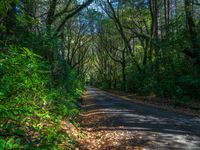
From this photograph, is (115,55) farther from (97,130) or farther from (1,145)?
(1,145)

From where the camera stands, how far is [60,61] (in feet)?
61.4

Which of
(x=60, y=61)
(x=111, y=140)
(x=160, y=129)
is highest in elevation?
(x=60, y=61)

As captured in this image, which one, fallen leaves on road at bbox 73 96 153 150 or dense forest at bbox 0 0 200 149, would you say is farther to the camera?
fallen leaves on road at bbox 73 96 153 150

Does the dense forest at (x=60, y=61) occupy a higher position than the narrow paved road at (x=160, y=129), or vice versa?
the dense forest at (x=60, y=61)

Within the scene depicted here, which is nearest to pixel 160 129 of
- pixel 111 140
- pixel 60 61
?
pixel 111 140

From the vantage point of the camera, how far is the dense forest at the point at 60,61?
17.9 feet

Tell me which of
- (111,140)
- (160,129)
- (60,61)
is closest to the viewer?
(111,140)

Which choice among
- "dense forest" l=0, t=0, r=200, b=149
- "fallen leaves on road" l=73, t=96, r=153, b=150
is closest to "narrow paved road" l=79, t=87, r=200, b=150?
"fallen leaves on road" l=73, t=96, r=153, b=150

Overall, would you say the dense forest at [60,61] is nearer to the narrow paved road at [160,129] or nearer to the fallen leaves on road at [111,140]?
the fallen leaves on road at [111,140]

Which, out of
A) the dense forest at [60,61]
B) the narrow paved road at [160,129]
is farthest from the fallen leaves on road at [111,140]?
the dense forest at [60,61]

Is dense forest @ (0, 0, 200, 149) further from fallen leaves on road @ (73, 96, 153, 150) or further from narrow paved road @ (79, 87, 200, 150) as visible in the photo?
narrow paved road @ (79, 87, 200, 150)

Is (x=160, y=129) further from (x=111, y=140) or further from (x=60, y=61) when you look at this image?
(x=60, y=61)

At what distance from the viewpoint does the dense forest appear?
545cm

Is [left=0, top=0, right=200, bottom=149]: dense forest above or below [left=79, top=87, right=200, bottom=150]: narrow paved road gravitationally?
above
